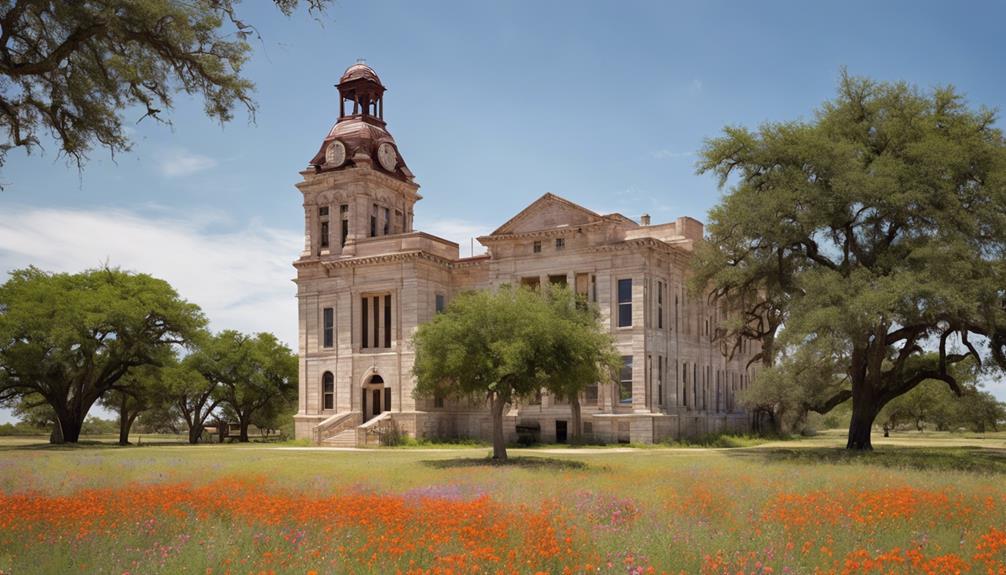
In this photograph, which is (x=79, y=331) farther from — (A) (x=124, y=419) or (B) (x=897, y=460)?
(B) (x=897, y=460)

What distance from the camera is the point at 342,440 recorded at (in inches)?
2373

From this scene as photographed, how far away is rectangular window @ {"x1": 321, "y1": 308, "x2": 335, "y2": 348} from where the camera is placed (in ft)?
217

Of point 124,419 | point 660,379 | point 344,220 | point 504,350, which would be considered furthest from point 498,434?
point 124,419

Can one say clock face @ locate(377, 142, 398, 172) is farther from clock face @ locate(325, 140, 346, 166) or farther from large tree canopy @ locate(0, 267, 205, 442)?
large tree canopy @ locate(0, 267, 205, 442)

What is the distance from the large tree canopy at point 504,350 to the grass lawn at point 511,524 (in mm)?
9883

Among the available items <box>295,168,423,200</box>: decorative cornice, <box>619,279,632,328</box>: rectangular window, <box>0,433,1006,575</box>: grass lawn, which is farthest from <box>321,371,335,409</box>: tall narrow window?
<box>0,433,1006,575</box>: grass lawn

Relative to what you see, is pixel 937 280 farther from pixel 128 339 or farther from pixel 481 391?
pixel 128 339

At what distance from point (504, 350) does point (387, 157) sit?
36090 mm

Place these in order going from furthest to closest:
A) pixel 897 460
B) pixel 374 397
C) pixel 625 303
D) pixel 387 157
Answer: pixel 387 157 → pixel 374 397 → pixel 625 303 → pixel 897 460

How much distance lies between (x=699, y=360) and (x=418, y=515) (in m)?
48.7

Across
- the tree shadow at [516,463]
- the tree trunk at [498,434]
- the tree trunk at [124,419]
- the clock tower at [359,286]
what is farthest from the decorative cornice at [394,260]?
the tree shadow at [516,463]

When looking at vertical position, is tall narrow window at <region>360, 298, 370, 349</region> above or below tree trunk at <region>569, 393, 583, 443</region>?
above

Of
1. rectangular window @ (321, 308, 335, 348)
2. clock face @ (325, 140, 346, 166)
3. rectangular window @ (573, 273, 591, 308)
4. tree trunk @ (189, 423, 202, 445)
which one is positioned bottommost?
tree trunk @ (189, 423, 202, 445)

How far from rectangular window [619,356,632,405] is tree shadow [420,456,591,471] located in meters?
17.9
